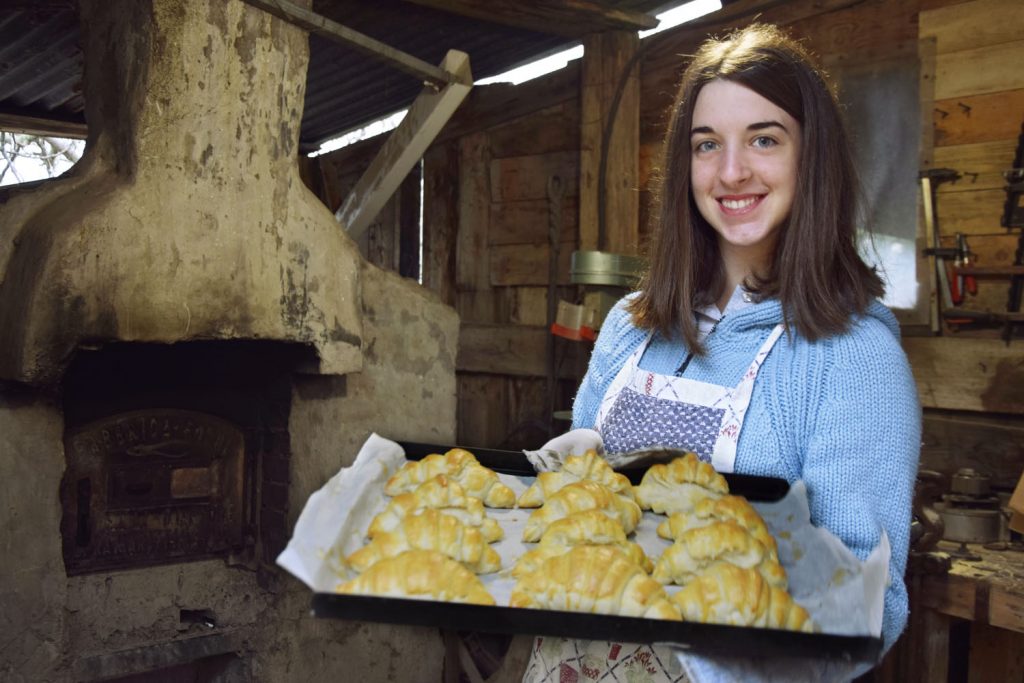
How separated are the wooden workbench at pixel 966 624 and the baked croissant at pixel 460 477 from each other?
1.77 metres

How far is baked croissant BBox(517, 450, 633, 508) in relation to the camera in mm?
1982

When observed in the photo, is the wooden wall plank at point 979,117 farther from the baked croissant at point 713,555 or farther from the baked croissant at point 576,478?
the baked croissant at point 713,555

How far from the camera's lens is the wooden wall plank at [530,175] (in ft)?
18.6

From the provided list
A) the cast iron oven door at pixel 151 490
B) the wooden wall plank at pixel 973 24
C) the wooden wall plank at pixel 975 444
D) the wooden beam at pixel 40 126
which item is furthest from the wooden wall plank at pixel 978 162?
the wooden beam at pixel 40 126

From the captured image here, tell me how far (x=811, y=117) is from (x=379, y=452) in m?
1.16

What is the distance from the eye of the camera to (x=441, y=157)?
6398 mm

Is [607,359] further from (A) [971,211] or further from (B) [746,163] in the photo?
(A) [971,211]

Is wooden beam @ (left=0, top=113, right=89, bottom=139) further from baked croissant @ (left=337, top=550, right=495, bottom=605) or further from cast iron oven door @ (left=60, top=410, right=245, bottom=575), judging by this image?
baked croissant @ (left=337, top=550, right=495, bottom=605)

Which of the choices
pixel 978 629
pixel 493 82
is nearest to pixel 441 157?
pixel 493 82

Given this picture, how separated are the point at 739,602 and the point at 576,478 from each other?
2.05ft

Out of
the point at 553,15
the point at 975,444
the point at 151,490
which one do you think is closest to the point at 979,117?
the point at 975,444

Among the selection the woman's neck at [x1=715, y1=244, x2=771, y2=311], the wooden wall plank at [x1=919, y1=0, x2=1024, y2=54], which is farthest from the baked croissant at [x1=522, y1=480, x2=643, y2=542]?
the wooden wall plank at [x1=919, y1=0, x2=1024, y2=54]

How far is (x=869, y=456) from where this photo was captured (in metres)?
1.57

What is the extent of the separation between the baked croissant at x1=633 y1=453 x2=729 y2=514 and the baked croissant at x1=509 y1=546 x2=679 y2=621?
0.28 m
